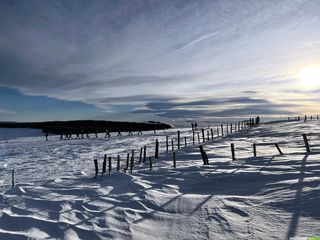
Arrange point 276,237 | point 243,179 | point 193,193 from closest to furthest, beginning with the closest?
point 276,237 < point 193,193 < point 243,179

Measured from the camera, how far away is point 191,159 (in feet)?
58.3

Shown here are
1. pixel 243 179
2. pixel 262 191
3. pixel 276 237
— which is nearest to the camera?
pixel 276 237

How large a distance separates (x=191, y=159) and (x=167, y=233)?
11.6 m

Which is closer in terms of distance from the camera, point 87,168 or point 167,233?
point 167,233

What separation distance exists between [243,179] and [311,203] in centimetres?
349

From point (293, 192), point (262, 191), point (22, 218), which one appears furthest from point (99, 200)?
point (293, 192)

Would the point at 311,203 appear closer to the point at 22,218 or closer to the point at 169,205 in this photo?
the point at 169,205

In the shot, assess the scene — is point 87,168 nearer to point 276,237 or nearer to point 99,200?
point 99,200

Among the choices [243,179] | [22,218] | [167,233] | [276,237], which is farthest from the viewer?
[243,179]

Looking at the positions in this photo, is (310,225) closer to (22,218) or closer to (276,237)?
(276,237)

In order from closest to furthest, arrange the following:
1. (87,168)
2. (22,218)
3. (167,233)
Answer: (167,233) → (22,218) → (87,168)

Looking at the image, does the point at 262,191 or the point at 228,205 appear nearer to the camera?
the point at 228,205

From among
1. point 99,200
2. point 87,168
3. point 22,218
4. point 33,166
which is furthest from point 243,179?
point 33,166

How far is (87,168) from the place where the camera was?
17438 millimetres
